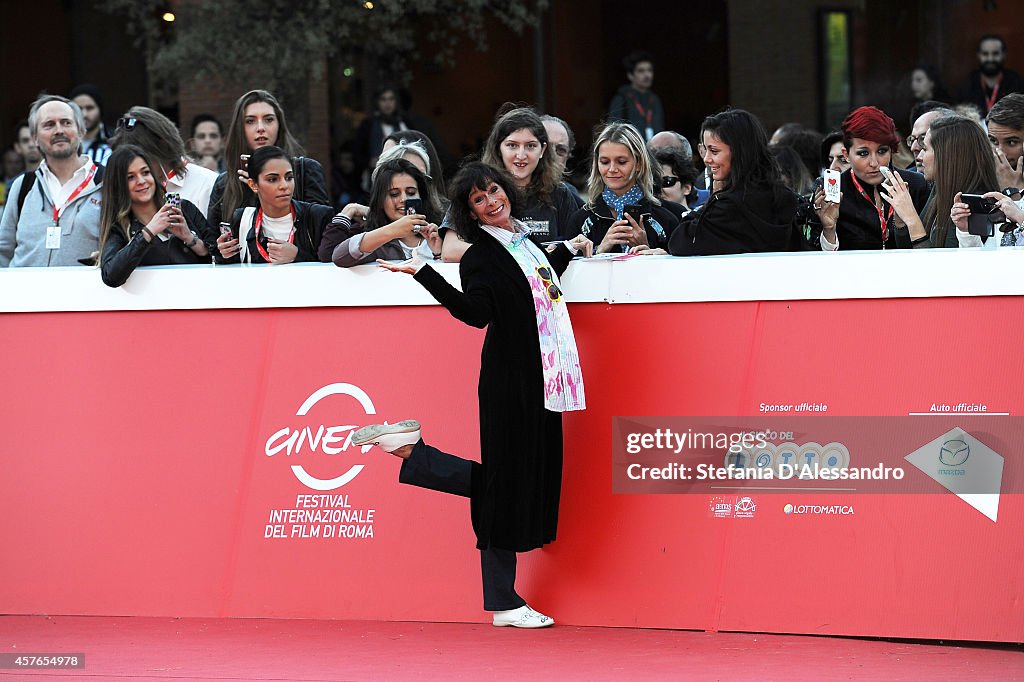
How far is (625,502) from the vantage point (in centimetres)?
610

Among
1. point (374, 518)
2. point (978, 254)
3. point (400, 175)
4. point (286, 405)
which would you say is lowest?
point (374, 518)

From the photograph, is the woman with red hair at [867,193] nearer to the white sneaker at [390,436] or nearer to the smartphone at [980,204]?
the smartphone at [980,204]

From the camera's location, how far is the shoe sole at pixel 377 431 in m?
5.92

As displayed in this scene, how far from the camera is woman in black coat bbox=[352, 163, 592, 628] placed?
591 centimetres

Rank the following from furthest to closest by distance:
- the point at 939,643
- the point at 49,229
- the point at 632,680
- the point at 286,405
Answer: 1. the point at 49,229
2. the point at 286,405
3. the point at 939,643
4. the point at 632,680

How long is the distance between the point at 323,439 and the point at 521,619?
1.25 meters

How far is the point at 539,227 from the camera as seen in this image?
277 inches

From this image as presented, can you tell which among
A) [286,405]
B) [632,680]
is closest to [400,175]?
[286,405]

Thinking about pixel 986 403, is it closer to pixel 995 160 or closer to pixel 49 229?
pixel 995 160

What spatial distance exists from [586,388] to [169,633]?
208 cm

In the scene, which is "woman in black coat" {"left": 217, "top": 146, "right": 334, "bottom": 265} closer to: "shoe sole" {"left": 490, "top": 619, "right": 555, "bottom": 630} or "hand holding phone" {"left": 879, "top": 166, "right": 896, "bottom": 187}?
"shoe sole" {"left": 490, "top": 619, "right": 555, "bottom": 630}

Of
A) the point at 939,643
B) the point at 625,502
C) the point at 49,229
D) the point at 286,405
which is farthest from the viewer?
the point at 49,229

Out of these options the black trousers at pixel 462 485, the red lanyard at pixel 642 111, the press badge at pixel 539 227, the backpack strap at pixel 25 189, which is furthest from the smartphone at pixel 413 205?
the red lanyard at pixel 642 111

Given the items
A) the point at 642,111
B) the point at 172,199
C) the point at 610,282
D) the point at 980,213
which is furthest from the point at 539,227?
the point at 642,111
